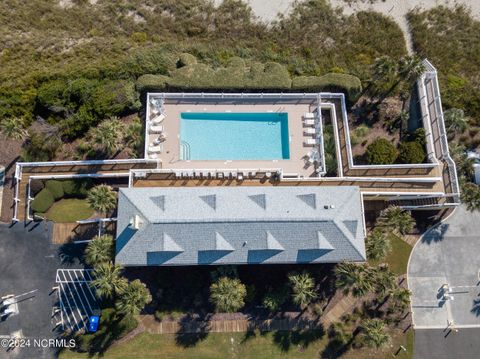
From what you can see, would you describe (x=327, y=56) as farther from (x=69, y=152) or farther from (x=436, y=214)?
(x=69, y=152)

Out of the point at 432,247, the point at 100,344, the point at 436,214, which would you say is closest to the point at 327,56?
the point at 436,214

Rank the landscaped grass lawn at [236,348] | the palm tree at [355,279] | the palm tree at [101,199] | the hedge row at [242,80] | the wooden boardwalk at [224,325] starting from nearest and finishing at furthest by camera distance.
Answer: the palm tree at [355,279]
the palm tree at [101,199]
the landscaped grass lawn at [236,348]
the wooden boardwalk at [224,325]
the hedge row at [242,80]

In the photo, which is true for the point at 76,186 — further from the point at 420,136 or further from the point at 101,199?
the point at 420,136

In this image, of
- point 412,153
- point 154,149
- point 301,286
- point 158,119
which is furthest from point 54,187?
point 412,153

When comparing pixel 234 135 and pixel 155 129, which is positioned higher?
pixel 155 129

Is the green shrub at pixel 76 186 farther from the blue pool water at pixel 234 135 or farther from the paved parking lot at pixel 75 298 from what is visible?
the blue pool water at pixel 234 135

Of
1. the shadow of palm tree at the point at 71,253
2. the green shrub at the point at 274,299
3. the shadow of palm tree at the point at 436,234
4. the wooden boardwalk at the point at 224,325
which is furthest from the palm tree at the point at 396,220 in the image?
the shadow of palm tree at the point at 71,253
